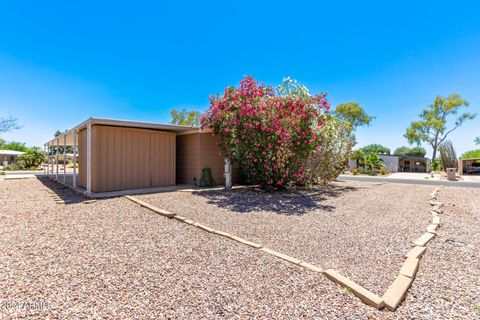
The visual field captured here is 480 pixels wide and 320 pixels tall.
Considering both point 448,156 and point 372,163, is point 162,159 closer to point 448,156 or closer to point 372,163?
point 372,163

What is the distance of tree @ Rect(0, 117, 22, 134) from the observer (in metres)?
19.7

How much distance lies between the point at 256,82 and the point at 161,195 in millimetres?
4668

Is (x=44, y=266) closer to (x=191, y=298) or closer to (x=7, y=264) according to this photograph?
(x=7, y=264)

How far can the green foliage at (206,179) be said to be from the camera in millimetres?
8883

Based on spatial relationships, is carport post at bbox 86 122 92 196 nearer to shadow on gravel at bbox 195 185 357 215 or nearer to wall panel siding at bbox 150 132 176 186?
wall panel siding at bbox 150 132 176 186

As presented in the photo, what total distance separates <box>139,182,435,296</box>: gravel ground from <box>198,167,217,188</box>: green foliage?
1.44 meters

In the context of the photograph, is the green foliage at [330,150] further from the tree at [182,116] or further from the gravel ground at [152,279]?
the tree at [182,116]

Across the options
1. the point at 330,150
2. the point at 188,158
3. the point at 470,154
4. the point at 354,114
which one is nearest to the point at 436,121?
the point at 470,154

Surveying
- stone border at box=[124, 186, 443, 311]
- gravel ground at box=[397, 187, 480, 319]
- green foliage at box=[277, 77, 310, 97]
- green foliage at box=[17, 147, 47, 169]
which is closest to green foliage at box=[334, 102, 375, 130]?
green foliage at box=[277, 77, 310, 97]

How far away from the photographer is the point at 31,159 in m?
22.9

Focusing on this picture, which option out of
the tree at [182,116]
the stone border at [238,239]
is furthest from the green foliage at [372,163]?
the stone border at [238,239]

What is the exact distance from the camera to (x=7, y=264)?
8.49 ft

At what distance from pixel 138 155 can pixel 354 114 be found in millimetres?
27821

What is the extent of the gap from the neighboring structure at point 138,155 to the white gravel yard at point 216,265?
2.50 m
